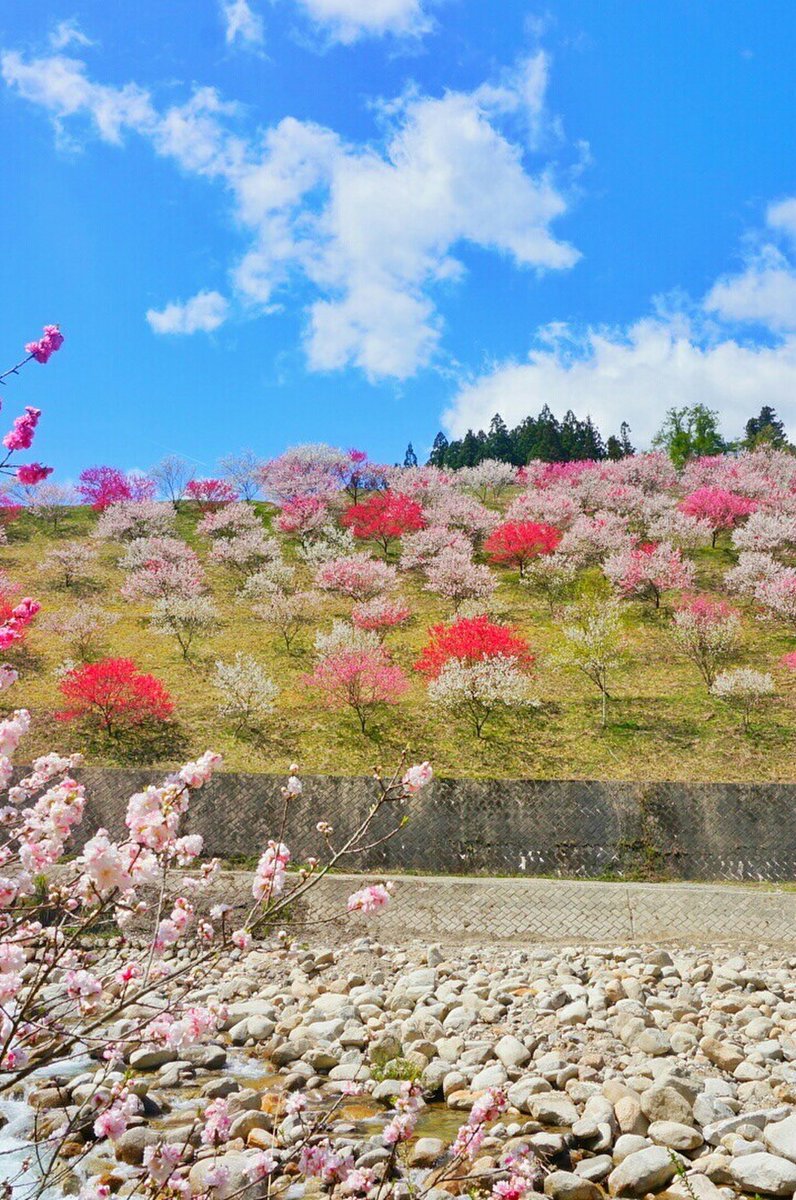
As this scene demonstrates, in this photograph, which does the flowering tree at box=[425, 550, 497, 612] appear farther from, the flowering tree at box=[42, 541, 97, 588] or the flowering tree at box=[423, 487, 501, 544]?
the flowering tree at box=[42, 541, 97, 588]

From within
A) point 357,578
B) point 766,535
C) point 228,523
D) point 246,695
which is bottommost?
point 246,695

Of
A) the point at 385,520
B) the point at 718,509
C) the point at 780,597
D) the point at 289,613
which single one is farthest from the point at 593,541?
the point at 289,613

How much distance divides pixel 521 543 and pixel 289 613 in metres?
11.0

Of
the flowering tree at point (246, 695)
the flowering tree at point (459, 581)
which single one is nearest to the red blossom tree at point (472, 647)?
the flowering tree at point (246, 695)

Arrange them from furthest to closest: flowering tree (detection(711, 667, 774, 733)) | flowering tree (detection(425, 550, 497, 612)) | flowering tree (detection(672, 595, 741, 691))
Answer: flowering tree (detection(425, 550, 497, 612)) < flowering tree (detection(672, 595, 741, 691)) < flowering tree (detection(711, 667, 774, 733))

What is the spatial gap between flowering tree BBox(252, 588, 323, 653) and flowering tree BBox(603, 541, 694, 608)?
11.7 meters

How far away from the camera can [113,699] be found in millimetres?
19438

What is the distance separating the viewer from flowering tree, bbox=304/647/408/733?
1958 cm

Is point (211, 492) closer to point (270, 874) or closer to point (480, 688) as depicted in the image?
point (480, 688)

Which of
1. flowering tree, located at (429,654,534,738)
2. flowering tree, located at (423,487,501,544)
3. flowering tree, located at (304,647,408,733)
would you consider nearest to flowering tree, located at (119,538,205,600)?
flowering tree, located at (304,647,408,733)

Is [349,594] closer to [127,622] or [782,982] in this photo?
[127,622]

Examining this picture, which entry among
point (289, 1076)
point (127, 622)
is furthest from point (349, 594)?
point (289, 1076)

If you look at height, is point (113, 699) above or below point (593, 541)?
below

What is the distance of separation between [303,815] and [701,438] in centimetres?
5019
